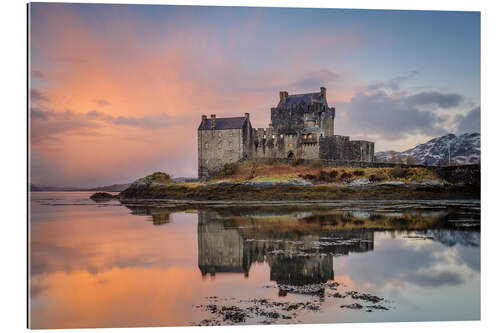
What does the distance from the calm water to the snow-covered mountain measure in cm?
173

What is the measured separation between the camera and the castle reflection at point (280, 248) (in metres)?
7.98

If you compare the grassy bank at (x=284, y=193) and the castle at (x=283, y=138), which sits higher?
the castle at (x=283, y=138)

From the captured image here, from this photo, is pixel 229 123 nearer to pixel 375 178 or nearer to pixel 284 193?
pixel 284 193

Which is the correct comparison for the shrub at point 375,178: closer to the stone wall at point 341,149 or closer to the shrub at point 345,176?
the stone wall at point 341,149

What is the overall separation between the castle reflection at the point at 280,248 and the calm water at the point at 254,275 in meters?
0.02

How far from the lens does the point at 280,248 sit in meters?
9.54

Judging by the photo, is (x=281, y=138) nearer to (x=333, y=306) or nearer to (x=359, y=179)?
(x=359, y=179)

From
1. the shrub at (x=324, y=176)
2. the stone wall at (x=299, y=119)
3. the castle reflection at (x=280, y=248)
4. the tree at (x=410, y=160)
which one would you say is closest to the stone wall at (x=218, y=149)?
the stone wall at (x=299, y=119)

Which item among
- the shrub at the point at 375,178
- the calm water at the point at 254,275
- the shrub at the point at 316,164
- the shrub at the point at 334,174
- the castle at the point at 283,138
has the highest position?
the castle at the point at 283,138

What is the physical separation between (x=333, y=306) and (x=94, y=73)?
700cm

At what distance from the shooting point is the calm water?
708 centimetres

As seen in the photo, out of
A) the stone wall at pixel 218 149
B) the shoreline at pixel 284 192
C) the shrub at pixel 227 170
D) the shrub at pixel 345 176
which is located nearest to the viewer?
the shoreline at pixel 284 192

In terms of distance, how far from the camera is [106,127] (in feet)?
36.5
